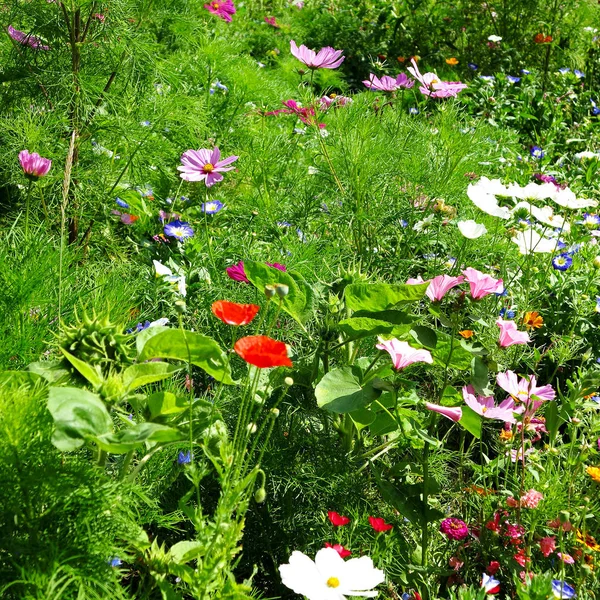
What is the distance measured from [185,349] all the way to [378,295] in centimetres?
41

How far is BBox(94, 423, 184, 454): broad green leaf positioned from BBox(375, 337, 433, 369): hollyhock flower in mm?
475

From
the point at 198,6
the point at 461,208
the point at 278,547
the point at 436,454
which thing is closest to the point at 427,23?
the point at 198,6

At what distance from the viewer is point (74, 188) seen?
214 centimetres

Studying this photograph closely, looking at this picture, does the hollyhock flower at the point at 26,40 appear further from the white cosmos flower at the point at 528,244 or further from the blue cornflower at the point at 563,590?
the blue cornflower at the point at 563,590

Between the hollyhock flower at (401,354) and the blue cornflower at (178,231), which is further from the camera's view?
the blue cornflower at (178,231)

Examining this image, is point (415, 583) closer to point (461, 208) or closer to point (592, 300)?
point (592, 300)

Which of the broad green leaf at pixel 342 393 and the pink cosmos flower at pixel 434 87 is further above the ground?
the pink cosmos flower at pixel 434 87

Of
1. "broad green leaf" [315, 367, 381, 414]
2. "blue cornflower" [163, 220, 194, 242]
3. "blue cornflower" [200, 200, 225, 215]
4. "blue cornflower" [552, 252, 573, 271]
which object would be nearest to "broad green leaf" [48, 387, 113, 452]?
"broad green leaf" [315, 367, 381, 414]

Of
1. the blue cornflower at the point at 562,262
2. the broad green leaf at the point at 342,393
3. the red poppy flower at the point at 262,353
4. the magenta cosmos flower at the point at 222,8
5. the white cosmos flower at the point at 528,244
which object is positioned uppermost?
the red poppy flower at the point at 262,353

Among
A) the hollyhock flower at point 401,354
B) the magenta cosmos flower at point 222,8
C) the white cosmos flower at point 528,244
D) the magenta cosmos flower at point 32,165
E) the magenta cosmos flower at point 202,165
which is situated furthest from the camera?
the magenta cosmos flower at point 222,8

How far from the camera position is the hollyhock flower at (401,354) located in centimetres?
134

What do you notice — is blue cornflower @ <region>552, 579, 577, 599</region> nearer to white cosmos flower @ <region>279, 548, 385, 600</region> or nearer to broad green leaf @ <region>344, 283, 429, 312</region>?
white cosmos flower @ <region>279, 548, 385, 600</region>

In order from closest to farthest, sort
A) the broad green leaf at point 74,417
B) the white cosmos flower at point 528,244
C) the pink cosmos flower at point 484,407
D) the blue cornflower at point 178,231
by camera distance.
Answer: the broad green leaf at point 74,417, the pink cosmos flower at point 484,407, the white cosmos flower at point 528,244, the blue cornflower at point 178,231

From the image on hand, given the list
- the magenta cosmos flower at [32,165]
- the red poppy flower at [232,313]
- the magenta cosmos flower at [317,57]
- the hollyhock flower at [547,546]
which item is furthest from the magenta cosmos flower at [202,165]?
the hollyhock flower at [547,546]
